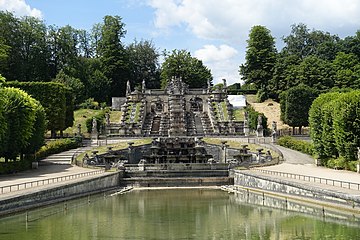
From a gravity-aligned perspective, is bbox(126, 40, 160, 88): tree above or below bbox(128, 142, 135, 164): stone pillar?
above

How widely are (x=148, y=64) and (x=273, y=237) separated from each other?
104915mm

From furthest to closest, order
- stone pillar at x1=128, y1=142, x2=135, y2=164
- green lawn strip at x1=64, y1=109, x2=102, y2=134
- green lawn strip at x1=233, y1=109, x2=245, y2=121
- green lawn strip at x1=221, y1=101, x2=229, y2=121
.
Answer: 1. green lawn strip at x1=233, y1=109, x2=245, y2=121
2. green lawn strip at x1=221, y1=101, x2=229, y2=121
3. green lawn strip at x1=64, y1=109, x2=102, y2=134
4. stone pillar at x1=128, y1=142, x2=135, y2=164

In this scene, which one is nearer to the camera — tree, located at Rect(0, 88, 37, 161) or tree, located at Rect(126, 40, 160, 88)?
tree, located at Rect(0, 88, 37, 161)

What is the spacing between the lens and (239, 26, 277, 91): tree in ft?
349

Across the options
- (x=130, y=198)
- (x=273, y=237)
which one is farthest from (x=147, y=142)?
(x=273, y=237)

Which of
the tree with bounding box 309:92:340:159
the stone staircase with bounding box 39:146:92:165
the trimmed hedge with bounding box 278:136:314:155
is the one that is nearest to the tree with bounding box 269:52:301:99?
the trimmed hedge with bounding box 278:136:314:155

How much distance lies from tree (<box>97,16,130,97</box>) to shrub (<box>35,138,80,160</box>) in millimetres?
47507

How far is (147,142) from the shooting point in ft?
200

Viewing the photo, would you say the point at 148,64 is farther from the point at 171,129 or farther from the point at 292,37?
the point at 171,129

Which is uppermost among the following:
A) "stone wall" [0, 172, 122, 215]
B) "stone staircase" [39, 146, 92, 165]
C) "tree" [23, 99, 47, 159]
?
"tree" [23, 99, 47, 159]

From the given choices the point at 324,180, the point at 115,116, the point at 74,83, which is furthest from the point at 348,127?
the point at 74,83

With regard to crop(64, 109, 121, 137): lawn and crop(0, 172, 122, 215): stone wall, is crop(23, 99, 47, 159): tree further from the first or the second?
crop(64, 109, 121, 137): lawn

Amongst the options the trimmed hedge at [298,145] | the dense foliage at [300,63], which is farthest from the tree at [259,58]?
the trimmed hedge at [298,145]

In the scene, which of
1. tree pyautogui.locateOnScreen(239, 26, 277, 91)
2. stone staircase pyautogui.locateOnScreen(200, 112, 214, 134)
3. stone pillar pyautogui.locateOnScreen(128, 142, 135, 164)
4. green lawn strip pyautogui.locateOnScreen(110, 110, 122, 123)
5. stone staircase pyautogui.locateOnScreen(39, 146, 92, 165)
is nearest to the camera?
stone staircase pyautogui.locateOnScreen(39, 146, 92, 165)
